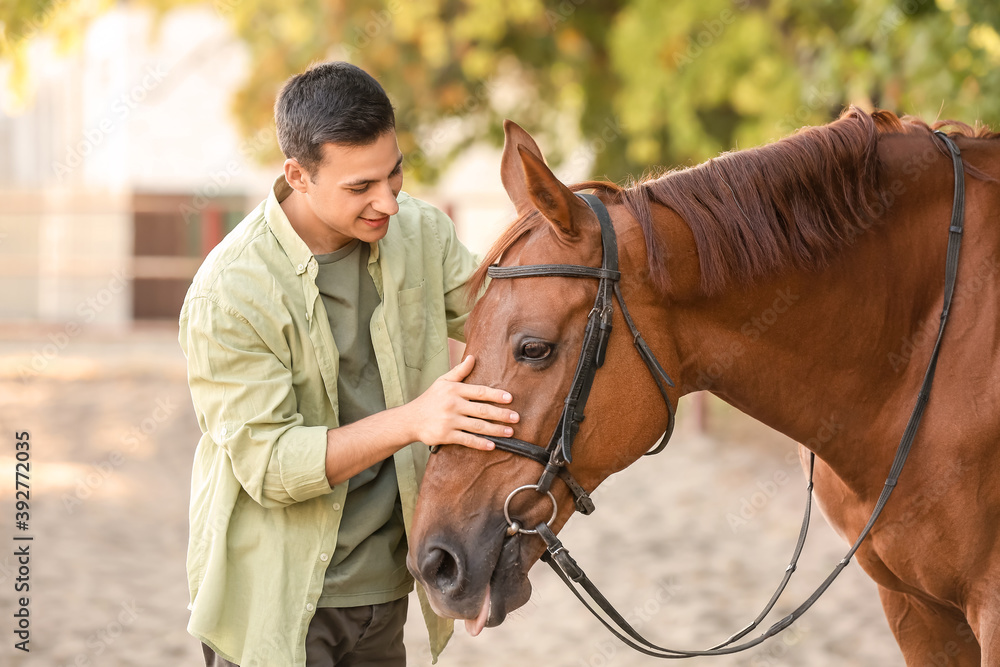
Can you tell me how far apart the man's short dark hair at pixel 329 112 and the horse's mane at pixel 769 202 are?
0.37 m

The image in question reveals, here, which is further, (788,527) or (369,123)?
(788,527)

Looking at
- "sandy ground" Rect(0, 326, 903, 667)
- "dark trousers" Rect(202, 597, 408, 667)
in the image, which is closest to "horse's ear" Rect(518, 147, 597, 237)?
"dark trousers" Rect(202, 597, 408, 667)

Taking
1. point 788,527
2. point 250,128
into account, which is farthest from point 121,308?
point 788,527

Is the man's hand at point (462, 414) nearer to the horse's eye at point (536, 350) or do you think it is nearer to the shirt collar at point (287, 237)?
the horse's eye at point (536, 350)

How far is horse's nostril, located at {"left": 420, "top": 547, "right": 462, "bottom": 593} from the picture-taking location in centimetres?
183

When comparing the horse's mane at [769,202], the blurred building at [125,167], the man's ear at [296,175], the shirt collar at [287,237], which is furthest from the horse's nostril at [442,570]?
the blurred building at [125,167]

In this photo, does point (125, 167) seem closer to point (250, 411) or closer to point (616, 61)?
point (616, 61)

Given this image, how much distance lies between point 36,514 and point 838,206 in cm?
592

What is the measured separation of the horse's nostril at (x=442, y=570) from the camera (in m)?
1.83

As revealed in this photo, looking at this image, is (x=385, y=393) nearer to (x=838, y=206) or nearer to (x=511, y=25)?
(x=838, y=206)

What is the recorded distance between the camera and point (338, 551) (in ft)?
6.77

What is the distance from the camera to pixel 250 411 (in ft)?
6.23

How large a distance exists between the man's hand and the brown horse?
0.13 ft

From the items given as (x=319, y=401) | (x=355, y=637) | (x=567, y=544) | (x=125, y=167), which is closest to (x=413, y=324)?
(x=319, y=401)
